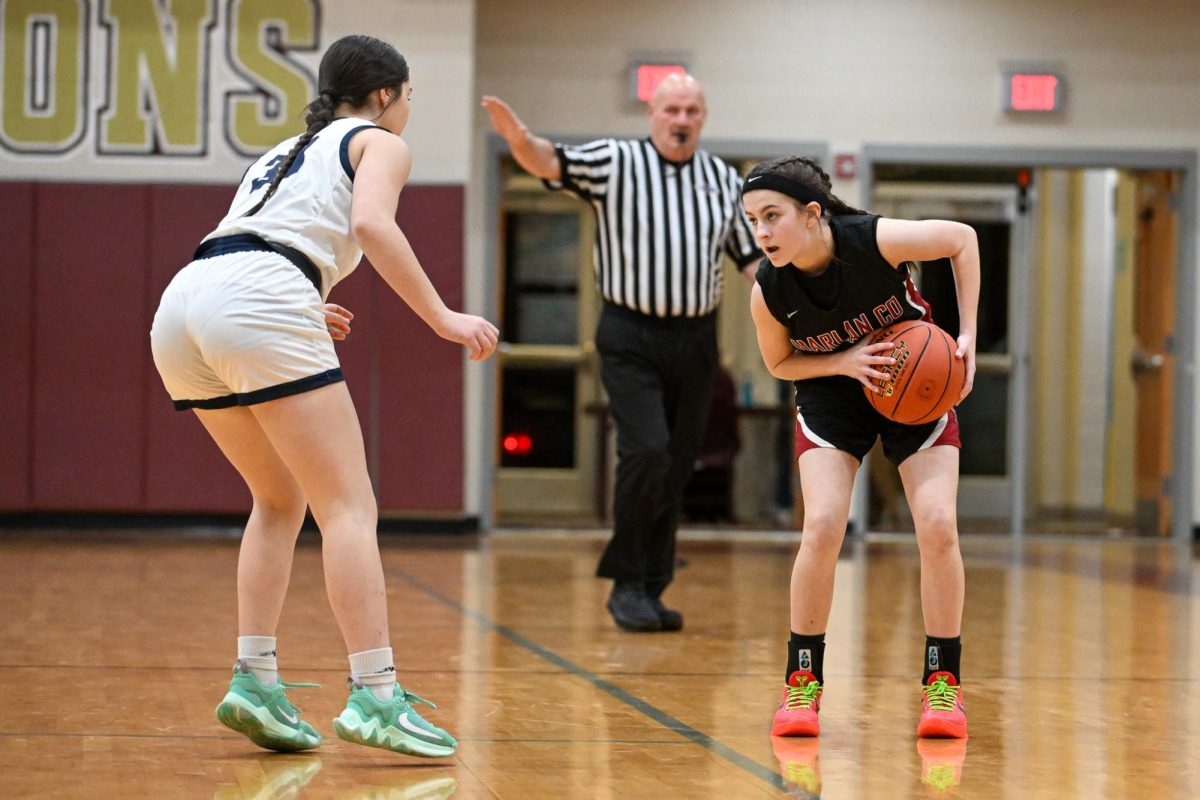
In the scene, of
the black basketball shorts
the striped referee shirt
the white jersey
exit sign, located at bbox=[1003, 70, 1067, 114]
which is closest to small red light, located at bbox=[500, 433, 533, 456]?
exit sign, located at bbox=[1003, 70, 1067, 114]

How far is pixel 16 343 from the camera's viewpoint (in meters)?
8.71

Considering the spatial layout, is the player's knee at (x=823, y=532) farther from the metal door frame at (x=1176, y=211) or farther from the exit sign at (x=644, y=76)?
the metal door frame at (x=1176, y=211)

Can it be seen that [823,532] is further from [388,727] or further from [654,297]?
[654,297]

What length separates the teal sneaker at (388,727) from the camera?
2.58 m

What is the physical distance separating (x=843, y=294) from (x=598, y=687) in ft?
3.73

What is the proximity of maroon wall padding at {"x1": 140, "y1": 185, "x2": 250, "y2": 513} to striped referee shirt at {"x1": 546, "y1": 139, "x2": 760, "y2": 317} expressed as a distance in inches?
166

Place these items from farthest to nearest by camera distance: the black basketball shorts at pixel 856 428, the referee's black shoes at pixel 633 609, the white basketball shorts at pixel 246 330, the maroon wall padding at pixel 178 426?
1. the maroon wall padding at pixel 178 426
2. the referee's black shoes at pixel 633 609
3. the black basketball shorts at pixel 856 428
4. the white basketball shorts at pixel 246 330

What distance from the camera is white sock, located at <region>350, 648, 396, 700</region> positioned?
8.54ft

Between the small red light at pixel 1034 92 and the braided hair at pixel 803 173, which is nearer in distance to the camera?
the braided hair at pixel 803 173

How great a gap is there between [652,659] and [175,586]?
242 centimetres

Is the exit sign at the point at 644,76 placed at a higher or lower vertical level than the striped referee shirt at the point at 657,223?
higher

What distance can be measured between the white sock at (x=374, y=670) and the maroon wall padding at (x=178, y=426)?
247 inches

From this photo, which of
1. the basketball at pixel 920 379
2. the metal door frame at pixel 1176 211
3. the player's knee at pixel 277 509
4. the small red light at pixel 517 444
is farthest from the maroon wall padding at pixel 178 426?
the basketball at pixel 920 379

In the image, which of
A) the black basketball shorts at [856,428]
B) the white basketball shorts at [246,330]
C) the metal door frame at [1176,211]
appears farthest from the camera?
the metal door frame at [1176,211]
